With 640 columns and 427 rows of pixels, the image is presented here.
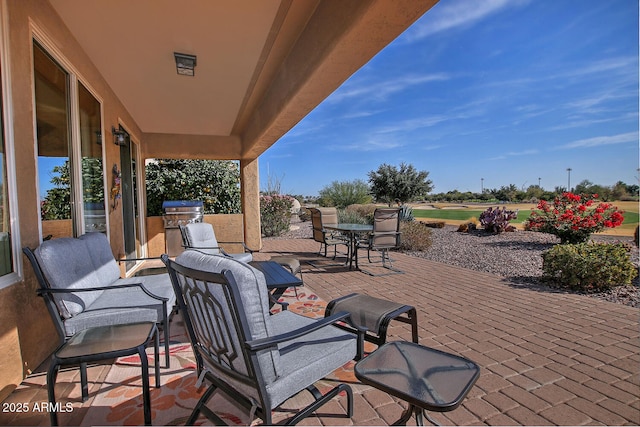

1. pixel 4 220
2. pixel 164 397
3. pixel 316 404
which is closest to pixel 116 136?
pixel 4 220

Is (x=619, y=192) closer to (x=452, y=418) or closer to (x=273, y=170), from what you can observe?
(x=273, y=170)

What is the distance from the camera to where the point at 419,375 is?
4.33 ft

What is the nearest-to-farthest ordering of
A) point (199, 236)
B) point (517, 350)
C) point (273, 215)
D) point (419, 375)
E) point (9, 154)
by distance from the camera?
point (419, 375)
point (9, 154)
point (517, 350)
point (199, 236)
point (273, 215)

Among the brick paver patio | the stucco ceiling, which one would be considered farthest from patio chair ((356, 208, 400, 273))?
the stucco ceiling

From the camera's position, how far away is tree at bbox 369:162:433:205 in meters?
16.0

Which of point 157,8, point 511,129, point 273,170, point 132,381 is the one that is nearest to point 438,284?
point 132,381

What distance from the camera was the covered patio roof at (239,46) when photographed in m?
2.15

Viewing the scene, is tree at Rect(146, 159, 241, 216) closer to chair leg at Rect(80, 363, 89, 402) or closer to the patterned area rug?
the patterned area rug

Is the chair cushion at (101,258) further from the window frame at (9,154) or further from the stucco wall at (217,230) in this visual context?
the stucco wall at (217,230)

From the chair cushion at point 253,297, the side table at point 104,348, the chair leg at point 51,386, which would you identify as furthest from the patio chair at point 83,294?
the chair cushion at point 253,297

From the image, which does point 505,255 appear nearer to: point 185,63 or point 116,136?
point 185,63

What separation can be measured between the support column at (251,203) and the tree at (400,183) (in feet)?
33.7

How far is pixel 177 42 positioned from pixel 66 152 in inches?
62.3

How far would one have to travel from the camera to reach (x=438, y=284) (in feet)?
14.5
